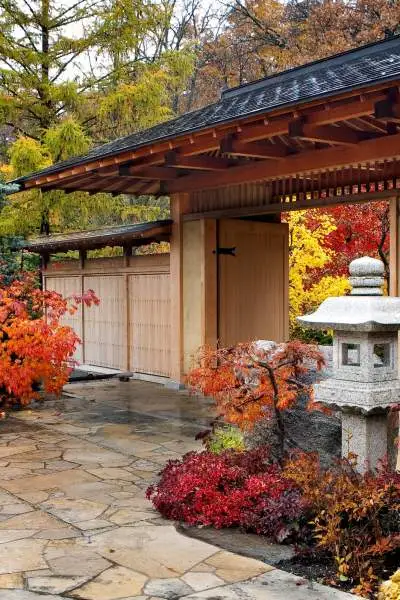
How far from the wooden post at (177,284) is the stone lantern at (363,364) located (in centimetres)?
631

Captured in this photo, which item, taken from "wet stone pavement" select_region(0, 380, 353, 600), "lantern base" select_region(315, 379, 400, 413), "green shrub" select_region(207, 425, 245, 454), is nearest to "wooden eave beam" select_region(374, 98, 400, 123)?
"lantern base" select_region(315, 379, 400, 413)

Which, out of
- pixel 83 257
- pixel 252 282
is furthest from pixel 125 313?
pixel 252 282

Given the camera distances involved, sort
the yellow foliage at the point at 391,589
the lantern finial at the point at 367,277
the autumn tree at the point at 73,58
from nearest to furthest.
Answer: the yellow foliage at the point at 391,589 → the lantern finial at the point at 367,277 → the autumn tree at the point at 73,58

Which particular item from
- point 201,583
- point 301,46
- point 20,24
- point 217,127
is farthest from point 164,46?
point 201,583

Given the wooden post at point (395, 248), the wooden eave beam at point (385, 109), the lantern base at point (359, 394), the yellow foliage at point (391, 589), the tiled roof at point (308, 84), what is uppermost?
the tiled roof at point (308, 84)

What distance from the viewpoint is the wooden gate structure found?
6.65 m

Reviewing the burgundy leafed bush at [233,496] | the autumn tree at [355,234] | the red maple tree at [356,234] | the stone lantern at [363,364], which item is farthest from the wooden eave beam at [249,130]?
the red maple tree at [356,234]

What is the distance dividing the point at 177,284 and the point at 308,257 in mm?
4272

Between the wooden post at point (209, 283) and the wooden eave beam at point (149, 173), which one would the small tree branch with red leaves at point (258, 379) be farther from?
the wooden post at point (209, 283)

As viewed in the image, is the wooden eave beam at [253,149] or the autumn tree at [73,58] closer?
the wooden eave beam at [253,149]

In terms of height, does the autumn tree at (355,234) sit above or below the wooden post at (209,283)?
above

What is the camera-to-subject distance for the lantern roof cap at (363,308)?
4617mm

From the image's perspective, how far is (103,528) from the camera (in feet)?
15.1

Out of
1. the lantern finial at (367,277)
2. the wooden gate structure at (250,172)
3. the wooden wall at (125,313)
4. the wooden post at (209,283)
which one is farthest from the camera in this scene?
the wooden wall at (125,313)
